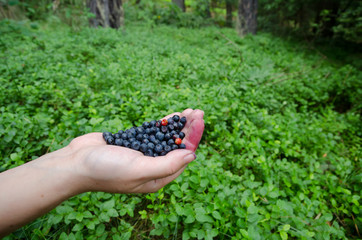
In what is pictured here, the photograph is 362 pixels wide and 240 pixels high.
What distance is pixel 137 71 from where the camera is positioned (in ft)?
12.8

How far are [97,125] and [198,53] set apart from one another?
4107 millimetres

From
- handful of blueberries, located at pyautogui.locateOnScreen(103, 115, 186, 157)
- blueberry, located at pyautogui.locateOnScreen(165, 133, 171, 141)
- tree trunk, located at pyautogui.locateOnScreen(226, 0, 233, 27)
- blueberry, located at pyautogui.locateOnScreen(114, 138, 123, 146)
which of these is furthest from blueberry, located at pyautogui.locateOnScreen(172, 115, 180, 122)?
tree trunk, located at pyautogui.locateOnScreen(226, 0, 233, 27)

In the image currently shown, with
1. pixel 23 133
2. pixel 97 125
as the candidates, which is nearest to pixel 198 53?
pixel 97 125

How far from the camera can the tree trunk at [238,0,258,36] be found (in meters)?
8.27

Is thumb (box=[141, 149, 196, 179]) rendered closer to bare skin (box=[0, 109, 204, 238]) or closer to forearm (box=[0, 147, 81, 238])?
bare skin (box=[0, 109, 204, 238])

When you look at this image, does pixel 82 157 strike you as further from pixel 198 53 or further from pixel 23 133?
pixel 198 53

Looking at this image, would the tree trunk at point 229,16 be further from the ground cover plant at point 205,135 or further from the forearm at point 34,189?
the forearm at point 34,189

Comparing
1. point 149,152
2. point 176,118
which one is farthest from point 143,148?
point 176,118

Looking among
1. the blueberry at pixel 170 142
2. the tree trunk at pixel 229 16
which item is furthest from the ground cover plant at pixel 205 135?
the tree trunk at pixel 229 16

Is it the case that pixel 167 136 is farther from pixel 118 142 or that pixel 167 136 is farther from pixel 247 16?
pixel 247 16

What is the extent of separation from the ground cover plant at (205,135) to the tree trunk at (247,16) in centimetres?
414

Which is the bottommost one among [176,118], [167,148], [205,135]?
[205,135]

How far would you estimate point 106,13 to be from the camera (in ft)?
24.0

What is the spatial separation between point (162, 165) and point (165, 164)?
0.07 feet
